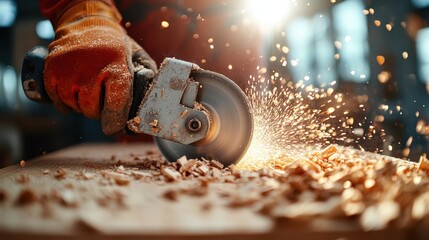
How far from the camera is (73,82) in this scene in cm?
186

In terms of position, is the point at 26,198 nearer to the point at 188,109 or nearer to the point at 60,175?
the point at 60,175

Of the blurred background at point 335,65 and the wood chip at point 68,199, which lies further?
the blurred background at point 335,65

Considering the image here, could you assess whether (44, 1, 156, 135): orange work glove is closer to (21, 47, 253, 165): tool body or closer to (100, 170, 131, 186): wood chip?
(21, 47, 253, 165): tool body

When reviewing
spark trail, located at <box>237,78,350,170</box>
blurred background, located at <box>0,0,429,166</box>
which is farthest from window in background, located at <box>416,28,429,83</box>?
spark trail, located at <box>237,78,350,170</box>

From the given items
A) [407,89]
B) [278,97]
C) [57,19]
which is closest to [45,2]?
[57,19]

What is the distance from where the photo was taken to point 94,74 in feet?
6.00

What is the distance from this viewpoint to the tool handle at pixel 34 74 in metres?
1.92

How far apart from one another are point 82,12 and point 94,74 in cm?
45

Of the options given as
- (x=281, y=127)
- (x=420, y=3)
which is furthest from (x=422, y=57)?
(x=281, y=127)

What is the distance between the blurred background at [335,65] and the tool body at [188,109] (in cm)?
147

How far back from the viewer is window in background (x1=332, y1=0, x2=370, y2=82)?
591cm

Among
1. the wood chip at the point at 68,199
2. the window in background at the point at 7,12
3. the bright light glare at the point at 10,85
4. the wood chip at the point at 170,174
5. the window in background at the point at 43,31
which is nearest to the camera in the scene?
the wood chip at the point at 68,199

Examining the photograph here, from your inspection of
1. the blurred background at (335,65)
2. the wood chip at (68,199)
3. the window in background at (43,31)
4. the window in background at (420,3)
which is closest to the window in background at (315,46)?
Answer: the blurred background at (335,65)

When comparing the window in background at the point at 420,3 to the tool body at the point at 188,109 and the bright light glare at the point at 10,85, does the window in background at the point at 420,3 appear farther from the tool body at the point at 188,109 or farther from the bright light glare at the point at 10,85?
the bright light glare at the point at 10,85
